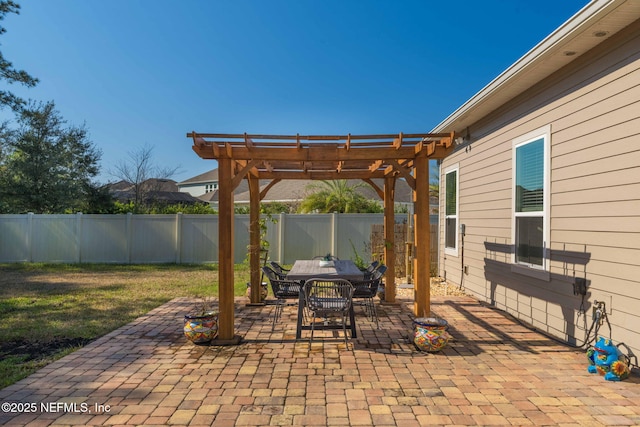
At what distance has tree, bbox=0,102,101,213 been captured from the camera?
1338 centimetres

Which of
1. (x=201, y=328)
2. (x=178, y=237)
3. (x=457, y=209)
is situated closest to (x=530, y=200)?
(x=457, y=209)

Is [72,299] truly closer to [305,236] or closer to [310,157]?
[310,157]

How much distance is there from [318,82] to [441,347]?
41.2ft

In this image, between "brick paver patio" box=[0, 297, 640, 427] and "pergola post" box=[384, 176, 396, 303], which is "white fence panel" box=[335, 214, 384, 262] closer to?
"pergola post" box=[384, 176, 396, 303]

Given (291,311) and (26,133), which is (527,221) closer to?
(291,311)

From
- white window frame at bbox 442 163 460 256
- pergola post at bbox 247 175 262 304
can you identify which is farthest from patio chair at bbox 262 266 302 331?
white window frame at bbox 442 163 460 256

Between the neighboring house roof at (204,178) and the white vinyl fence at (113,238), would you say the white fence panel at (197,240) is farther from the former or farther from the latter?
the neighboring house roof at (204,178)

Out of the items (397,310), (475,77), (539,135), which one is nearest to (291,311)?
(397,310)

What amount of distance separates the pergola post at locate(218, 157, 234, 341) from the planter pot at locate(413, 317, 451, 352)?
210 cm

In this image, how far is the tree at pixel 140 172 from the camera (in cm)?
1916

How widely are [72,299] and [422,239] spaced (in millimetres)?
6307

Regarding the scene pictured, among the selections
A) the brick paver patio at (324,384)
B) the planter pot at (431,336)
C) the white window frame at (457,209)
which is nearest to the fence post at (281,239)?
the white window frame at (457,209)

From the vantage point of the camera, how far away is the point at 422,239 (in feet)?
15.4

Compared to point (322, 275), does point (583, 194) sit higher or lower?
higher
